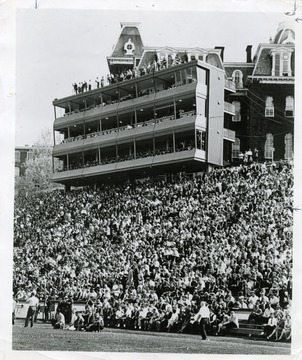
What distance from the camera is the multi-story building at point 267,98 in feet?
26.5

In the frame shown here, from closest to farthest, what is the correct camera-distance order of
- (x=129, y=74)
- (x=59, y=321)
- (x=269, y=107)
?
(x=59, y=321)
(x=269, y=107)
(x=129, y=74)

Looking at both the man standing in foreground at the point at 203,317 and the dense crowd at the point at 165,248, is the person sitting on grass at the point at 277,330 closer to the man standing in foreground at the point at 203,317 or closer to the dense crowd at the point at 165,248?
the dense crowd at the point at 165,248

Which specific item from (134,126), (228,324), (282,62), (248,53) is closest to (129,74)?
(134,126)

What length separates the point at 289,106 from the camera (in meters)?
8.19

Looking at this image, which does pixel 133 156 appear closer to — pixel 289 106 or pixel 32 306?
pixel 289 106

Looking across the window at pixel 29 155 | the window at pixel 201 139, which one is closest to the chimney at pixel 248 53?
the window at pixel 201 139

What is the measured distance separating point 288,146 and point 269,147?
0.87 feet

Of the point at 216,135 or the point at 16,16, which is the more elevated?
the point at 16,16

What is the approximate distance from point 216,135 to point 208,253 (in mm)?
1258

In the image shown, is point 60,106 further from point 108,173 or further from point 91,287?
point 91,287

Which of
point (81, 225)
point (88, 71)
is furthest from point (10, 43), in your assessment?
point (81, 225)

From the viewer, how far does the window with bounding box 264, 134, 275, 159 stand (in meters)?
8.33

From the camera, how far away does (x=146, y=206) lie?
891 centimetres

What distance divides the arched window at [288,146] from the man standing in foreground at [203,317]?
1727mm
